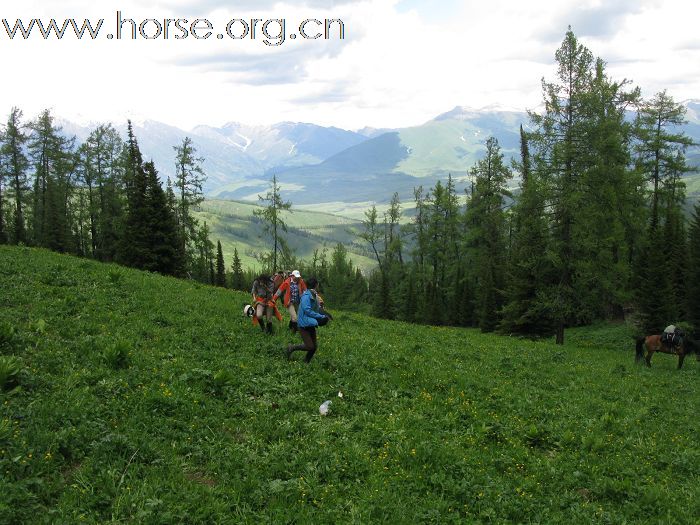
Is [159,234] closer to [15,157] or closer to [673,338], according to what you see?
[15,157]

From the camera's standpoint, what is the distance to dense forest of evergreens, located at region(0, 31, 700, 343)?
3152 cm

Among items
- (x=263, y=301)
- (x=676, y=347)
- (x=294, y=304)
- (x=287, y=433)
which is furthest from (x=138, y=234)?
(x=676, y=347)

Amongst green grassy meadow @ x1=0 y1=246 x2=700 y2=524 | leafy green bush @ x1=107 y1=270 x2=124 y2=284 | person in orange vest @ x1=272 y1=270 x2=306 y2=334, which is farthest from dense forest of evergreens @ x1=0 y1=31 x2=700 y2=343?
leafy green bush @ x1=107 y1=270 x2=124 y2=284

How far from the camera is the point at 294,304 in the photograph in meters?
15.8

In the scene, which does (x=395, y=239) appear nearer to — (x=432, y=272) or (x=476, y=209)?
(x=432, y=272)

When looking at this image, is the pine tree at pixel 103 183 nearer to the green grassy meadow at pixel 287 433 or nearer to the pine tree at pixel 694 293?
the green grassy meadow at pixel 287 433

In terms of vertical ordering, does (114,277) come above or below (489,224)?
below

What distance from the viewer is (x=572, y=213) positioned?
101ft

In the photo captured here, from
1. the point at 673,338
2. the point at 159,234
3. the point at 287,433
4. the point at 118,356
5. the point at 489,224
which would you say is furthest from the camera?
the point at 489,224

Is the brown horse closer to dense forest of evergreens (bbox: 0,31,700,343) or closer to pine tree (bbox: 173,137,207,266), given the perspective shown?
dense forest of evergreens (bbox: 0,31,700,343)

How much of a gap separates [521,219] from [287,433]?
27894mm

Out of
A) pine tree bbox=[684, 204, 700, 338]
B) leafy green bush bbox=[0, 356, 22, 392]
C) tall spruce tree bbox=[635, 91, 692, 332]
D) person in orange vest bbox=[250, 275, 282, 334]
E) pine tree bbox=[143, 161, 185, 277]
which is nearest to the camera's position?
leafy green bush bbox=[0, 356, 22, 392]

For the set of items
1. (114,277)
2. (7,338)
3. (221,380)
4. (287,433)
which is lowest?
(287,433)

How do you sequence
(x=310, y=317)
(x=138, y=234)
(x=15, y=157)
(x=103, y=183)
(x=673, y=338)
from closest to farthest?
(x=310, y=317) → (x=673, y=338) → (x=138, y=234) → (x=15, y=157) → (x=103, y=183)
